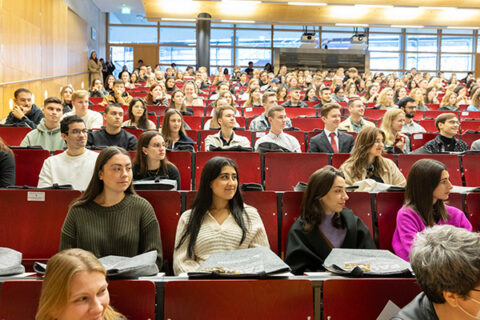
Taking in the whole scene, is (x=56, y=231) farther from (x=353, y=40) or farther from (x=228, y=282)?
(x=353, y=40)

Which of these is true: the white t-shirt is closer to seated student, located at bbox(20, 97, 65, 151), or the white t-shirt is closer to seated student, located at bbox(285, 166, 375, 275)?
seated student, located at bbox(20, 97, 65, 151)

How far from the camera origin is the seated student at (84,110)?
5633 mm

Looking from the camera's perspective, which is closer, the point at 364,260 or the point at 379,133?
the point at 364,260

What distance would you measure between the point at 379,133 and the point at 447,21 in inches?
535

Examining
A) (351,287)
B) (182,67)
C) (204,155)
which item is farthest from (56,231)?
(182,67)

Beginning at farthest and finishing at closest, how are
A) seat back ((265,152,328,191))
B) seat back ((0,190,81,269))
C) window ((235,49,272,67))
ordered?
window ((235,49,272,67)), seat back ((265,152,328,191)), seat back ((0,190,81,269))

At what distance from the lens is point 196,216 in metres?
2.75

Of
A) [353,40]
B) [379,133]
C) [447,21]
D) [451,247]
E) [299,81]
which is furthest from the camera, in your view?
[353,40]

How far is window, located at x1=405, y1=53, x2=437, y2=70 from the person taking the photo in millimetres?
21281

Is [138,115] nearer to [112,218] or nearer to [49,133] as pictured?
[49,133]

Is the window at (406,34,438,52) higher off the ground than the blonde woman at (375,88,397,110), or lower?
higher

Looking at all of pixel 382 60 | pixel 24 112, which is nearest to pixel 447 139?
pixel 24 112

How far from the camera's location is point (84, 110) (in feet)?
18.8

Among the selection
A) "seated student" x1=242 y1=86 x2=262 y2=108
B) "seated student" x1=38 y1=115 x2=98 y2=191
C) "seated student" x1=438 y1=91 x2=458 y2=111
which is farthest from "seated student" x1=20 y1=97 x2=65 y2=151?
"seated student" x1=438 y1=91 x2=458 y2=111
